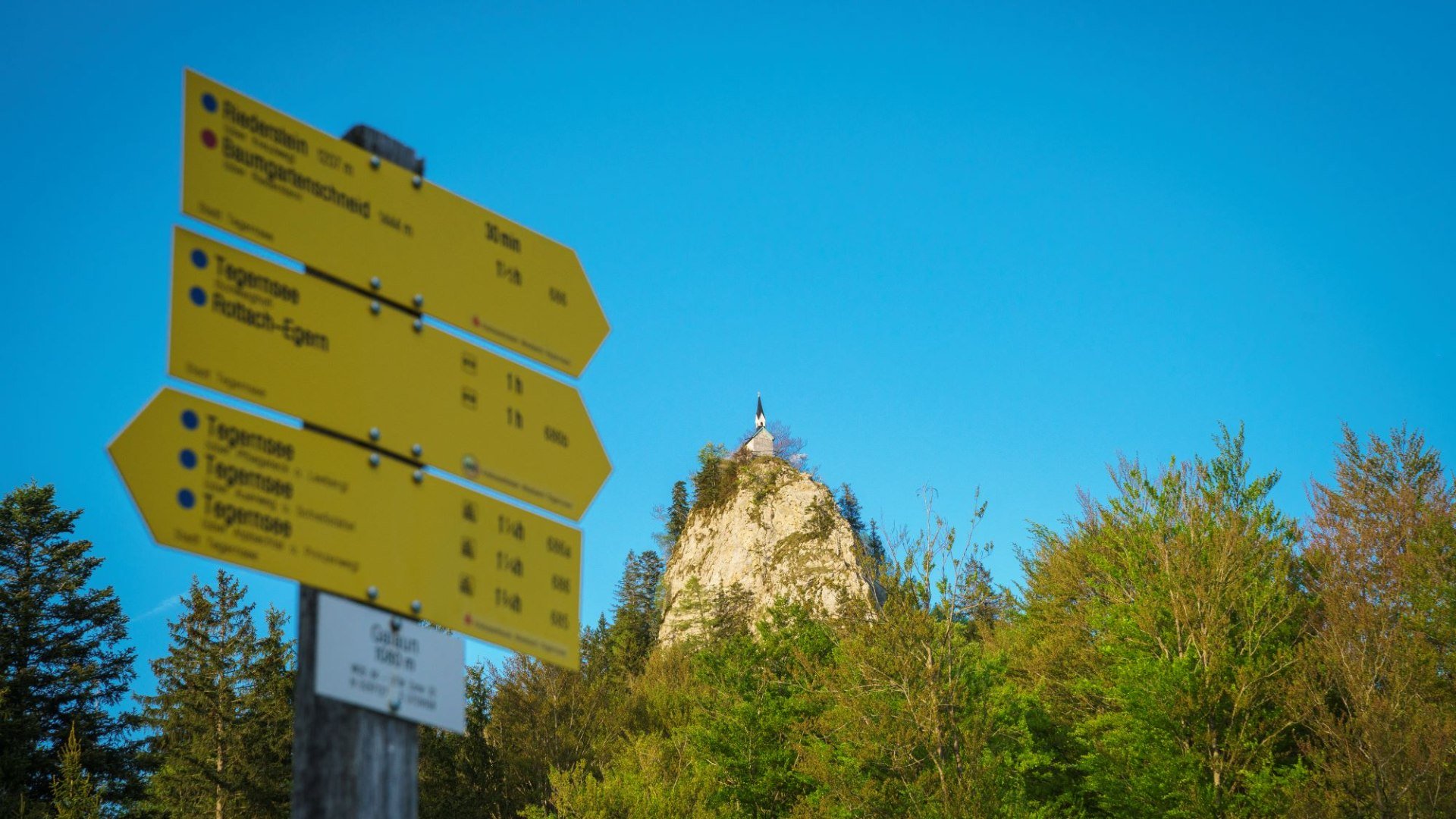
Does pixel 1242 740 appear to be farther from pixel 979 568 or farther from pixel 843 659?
pixel 843 659

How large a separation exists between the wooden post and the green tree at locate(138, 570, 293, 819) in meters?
39.8

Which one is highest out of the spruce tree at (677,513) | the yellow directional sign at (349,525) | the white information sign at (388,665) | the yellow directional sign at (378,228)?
the spruce tree at (677,513)

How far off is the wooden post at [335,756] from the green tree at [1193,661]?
78.8 feet

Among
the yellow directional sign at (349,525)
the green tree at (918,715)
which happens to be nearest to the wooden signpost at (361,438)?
the yellow directional sign at (349,525)

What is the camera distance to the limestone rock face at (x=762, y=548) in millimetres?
89812

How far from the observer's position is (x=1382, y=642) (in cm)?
2780

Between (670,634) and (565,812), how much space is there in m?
56.4

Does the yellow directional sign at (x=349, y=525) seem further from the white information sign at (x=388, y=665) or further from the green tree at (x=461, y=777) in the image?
the green tree at (x=461, y=777)

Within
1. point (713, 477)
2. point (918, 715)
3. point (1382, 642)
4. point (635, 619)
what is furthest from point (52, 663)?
point (713, 477)

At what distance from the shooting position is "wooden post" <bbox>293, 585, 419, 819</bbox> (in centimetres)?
332

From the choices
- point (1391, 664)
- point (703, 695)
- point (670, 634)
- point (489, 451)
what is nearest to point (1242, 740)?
point (1391, 664)

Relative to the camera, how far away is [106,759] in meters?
37.2

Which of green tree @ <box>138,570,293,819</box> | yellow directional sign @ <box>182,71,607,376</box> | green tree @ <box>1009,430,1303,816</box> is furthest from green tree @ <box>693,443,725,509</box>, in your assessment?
yellow directional sign @ <box>182,71,607,376</box>

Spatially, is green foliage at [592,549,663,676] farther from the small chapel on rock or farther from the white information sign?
the white information sign
